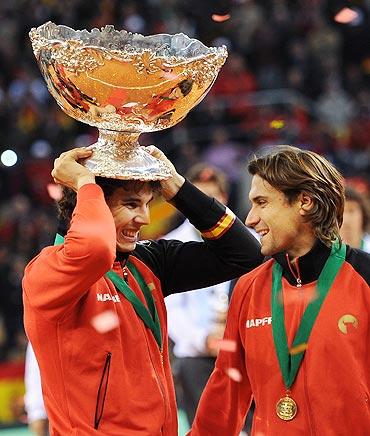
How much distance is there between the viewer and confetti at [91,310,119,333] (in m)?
3.65

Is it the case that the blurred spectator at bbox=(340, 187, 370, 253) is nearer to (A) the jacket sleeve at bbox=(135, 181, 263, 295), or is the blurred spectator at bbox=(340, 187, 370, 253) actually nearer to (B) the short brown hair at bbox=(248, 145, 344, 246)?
(A) the jacket sleeve at bbox=(135, 181, 263, 295)

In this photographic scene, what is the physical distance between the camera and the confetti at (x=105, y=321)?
365 cm

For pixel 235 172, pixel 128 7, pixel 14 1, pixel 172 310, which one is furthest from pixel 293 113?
pixel 172 310

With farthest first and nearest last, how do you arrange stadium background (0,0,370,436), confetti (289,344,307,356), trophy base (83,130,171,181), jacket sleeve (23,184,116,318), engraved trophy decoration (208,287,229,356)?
1. stadium background (0,0,370,436)
2. engraved trophy decoration (208,287,229,356)
3. confetti (289,344,307,356)
4. trophy base (83,130,171,181)
5. jacket sleeve (23,184,116,318)

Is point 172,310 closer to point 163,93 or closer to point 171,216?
point 163,93

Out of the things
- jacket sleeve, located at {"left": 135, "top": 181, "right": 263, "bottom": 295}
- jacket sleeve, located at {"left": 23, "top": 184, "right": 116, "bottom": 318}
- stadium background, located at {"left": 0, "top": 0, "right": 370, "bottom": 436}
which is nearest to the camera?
jacket sleeve, located at {"left": 23, "top": 184, "right": 116, "bottom": 318}

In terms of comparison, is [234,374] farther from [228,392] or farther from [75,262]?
[75,262]

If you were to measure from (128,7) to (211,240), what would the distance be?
10.0 metres

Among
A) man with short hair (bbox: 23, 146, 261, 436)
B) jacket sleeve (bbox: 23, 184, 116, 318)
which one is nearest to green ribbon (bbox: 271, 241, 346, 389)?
man with short hair (bbox: 23, 146, 261, 436)

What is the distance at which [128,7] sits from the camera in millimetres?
13859

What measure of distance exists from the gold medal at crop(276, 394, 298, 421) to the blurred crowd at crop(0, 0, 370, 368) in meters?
7.58

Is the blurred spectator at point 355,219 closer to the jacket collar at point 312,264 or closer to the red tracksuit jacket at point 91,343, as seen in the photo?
the jacket collar at point 312,264

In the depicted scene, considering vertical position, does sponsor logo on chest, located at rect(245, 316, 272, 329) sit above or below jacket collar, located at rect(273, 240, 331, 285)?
below

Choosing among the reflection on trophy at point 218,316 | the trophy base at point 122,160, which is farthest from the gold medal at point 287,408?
the reflection on trophy at point 218,316
